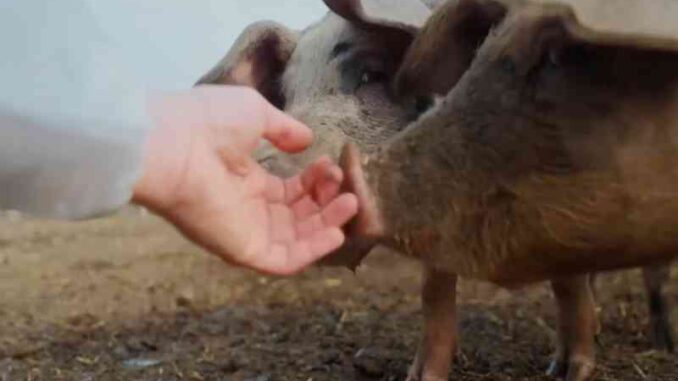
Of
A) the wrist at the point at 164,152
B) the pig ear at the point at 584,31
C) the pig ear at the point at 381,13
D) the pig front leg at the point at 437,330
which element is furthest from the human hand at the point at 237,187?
the pig front leg at the point at 437,330

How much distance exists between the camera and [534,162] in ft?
5.11

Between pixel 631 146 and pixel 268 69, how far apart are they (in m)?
0.83

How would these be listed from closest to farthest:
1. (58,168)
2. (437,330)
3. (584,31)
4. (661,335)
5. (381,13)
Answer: (58,168), (584,31), (381,13), (437,330), (661,335)

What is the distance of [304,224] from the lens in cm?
150

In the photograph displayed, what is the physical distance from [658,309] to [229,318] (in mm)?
768

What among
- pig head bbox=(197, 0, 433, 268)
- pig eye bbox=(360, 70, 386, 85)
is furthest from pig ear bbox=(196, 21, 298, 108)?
pig eye bbox=(360, 70, 386, 85)

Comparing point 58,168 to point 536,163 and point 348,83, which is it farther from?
point 348,83

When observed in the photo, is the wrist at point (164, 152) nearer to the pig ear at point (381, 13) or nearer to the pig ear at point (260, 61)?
the pig ear at point (381, 13)

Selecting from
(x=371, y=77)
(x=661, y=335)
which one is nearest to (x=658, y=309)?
(x=661, y=335)

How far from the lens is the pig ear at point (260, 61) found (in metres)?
2.19

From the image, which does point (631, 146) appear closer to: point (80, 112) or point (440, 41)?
point (440, 41)

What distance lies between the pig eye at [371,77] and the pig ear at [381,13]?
0.06m

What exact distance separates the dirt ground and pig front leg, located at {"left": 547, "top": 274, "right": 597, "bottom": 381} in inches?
1.6

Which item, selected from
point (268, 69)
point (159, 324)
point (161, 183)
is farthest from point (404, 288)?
point (161, 183)
